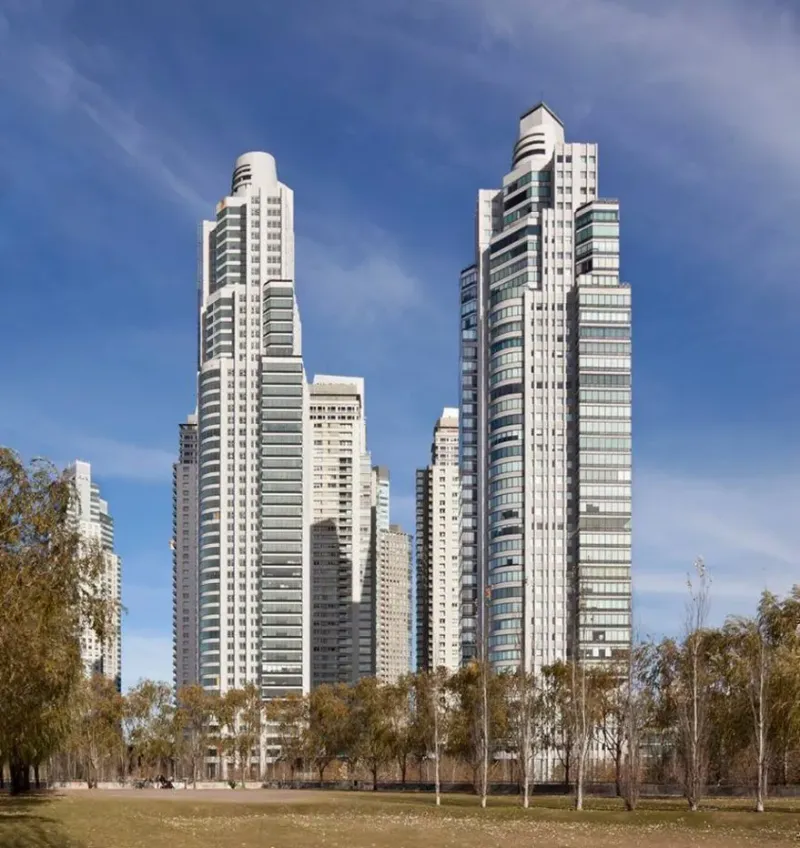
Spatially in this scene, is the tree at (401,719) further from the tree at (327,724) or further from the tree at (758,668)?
the tree at (758,668)

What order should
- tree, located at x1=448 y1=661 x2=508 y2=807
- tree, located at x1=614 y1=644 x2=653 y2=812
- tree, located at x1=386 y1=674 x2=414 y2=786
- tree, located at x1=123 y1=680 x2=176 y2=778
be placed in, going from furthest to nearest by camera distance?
tree, located at x1=123 y1=680 x2=176 y2=778, tree, located at x1=386 y1=674 x2=414 y2=786, tree, located at x1=448 y1=661 x2=508 y2=807, tree, located at x1=614 y1=644 x2=653 y2=812

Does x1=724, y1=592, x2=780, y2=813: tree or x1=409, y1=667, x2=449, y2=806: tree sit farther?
x1=409, y1=667, x2=449, y2=806: tree

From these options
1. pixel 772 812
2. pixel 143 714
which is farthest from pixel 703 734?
pixel 143 714

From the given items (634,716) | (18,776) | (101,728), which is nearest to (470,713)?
(101,728)

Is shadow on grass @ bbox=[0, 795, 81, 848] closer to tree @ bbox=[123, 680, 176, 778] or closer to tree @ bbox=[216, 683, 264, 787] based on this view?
tree @ bbox=[123, 680, 176, 778]

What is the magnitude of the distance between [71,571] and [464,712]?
79.6 metres

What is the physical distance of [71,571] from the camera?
5603 cm

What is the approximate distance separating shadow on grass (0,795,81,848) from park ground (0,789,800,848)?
0.05m

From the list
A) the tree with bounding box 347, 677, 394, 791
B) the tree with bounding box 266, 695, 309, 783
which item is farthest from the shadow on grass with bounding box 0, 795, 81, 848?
the tree with bounding box 266, 695, 309, 783

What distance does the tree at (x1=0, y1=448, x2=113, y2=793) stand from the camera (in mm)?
46781

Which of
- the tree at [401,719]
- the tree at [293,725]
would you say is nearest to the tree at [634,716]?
the tree at [401,719]

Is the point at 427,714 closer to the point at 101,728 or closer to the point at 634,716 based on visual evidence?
the point at 101,728

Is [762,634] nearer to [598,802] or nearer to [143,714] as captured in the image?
[598,802]

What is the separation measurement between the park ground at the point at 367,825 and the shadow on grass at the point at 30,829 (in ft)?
0.15
